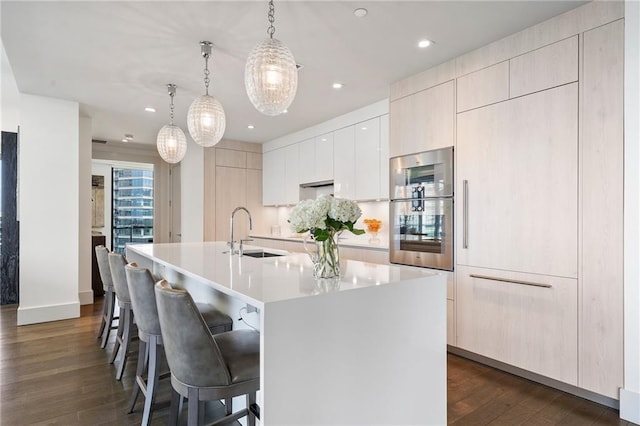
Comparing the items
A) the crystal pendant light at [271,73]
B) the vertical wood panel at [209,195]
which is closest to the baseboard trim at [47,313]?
the vertical wood panel at [209,195]

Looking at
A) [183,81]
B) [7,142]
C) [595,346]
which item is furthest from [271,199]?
[595,346]

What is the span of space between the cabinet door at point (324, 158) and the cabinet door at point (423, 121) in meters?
1.56

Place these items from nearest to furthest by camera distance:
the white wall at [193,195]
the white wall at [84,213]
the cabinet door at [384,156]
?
the cabinet door at [384,156] < the white wall at [84,213] < the white wall at [193,195]

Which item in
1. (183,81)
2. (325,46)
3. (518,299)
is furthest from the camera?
(183,81)

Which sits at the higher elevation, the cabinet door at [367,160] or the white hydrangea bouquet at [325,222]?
the cabinet door at [367,160]

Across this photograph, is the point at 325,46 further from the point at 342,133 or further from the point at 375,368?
the point at 375,368

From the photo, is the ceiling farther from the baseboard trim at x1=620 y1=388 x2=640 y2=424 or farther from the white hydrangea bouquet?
the baseboard trim at x1=620 y1=388 x2=640 y2=424

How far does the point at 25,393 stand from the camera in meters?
2.50

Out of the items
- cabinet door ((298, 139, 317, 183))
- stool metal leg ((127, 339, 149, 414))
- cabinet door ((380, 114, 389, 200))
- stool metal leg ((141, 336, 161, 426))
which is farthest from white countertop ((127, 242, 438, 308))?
cabinet door ((298, 139, 317, 183))

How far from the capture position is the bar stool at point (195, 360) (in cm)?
139

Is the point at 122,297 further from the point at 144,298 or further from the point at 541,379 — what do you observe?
the point at 541,379

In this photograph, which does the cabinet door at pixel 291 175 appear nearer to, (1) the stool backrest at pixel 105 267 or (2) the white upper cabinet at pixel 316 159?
(2) the white upper cabinet at pixel 316 159

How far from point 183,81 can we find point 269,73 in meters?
2.00

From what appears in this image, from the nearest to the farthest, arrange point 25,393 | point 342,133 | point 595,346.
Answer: point 595,346 < point 25,393 < point 342,133
